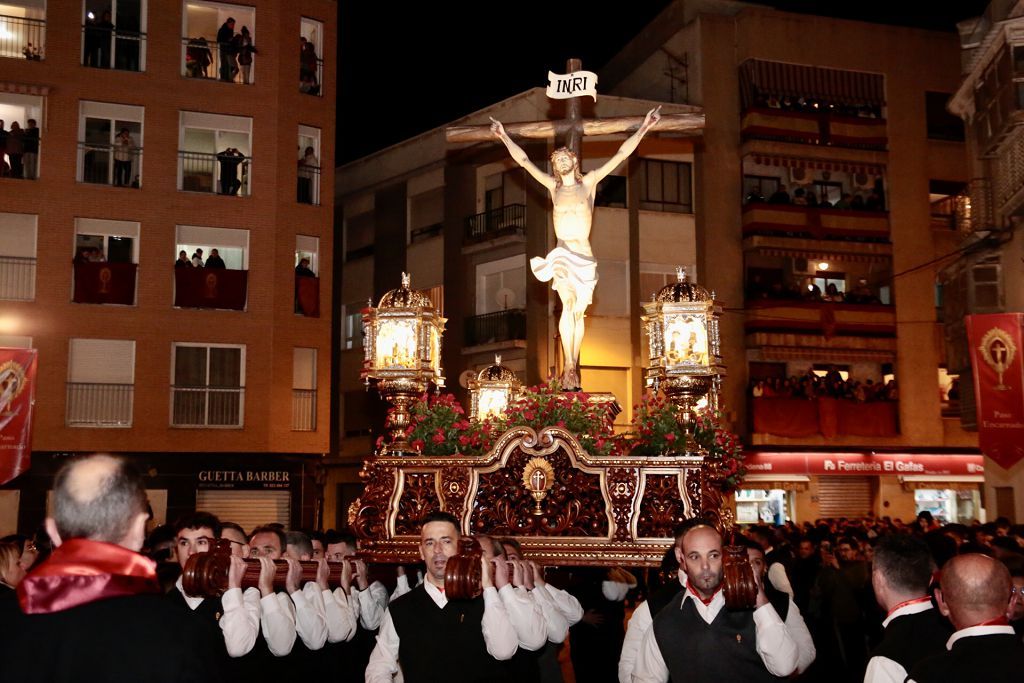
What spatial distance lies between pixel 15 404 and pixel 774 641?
1892 cm

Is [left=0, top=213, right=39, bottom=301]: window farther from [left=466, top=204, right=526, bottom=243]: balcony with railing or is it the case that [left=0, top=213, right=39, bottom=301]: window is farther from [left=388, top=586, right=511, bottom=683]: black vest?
[left=388, top=586, right=511, bottom=683]: black vest

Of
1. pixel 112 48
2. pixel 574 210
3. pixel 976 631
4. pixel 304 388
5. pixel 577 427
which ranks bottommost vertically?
pixel 976 631

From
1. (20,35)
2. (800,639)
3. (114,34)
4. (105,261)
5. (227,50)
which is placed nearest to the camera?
(800,639)

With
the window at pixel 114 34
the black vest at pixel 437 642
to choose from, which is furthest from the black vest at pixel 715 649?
the window at pixel 114 34

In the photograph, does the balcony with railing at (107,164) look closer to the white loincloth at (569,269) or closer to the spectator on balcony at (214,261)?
the spectator on balcony at (214,261)

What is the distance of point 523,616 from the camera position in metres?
6.22

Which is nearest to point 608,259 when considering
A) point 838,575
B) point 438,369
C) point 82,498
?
point 838,575

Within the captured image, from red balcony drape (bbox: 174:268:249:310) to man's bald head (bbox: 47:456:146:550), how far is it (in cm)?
2410

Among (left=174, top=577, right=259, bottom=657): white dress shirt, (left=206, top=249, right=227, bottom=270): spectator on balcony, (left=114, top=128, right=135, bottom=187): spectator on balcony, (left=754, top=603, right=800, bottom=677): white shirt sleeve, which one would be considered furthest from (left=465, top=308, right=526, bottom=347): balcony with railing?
(left=754, top=603, right=800, bottom=677): white shirt sleeve

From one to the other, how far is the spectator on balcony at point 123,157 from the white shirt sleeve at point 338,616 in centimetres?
Answer: 2188

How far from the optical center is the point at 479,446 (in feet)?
32.6

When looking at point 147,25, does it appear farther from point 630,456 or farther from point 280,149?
point 630,456

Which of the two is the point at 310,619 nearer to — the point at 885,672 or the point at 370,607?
the point at 370,607

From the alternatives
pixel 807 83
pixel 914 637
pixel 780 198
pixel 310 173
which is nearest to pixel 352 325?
pixel 310 173
